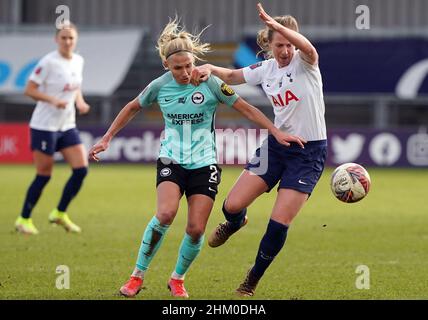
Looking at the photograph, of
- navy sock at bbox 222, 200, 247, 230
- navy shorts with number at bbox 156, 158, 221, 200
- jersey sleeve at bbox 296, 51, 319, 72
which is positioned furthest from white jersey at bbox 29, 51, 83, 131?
jersey sleeve at bbox 296, 51, 319, 72

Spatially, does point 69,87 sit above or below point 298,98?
below

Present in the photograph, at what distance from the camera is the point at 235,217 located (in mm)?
8445

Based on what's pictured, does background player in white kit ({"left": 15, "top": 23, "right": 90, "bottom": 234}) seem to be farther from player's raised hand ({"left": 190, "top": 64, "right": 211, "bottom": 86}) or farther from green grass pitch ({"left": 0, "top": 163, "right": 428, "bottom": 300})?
player's raised hand ({"left": 190, "top": 64, "right": 211, "bottom": 86})

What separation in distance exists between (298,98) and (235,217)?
1.22 metres

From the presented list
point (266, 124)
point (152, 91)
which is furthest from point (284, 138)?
point (152, 91)

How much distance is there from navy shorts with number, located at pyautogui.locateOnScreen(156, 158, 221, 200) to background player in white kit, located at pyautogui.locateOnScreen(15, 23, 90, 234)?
446cm

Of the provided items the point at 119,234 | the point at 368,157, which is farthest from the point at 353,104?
the point at 119,234

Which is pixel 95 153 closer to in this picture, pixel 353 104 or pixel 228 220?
pixel 228 220

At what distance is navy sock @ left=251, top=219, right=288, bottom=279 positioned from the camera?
7.64m

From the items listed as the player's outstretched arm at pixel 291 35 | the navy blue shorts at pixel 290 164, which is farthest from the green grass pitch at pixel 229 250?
the player's outstretched arm at pixel 291 35

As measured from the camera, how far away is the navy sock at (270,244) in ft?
25.1

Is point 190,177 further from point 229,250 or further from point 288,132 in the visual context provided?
point 229,250

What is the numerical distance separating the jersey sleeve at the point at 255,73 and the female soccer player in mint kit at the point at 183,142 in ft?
1.93

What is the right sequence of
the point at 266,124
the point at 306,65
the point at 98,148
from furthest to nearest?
the point at 306,65 → the point at 98,148 → the point at 266,124
